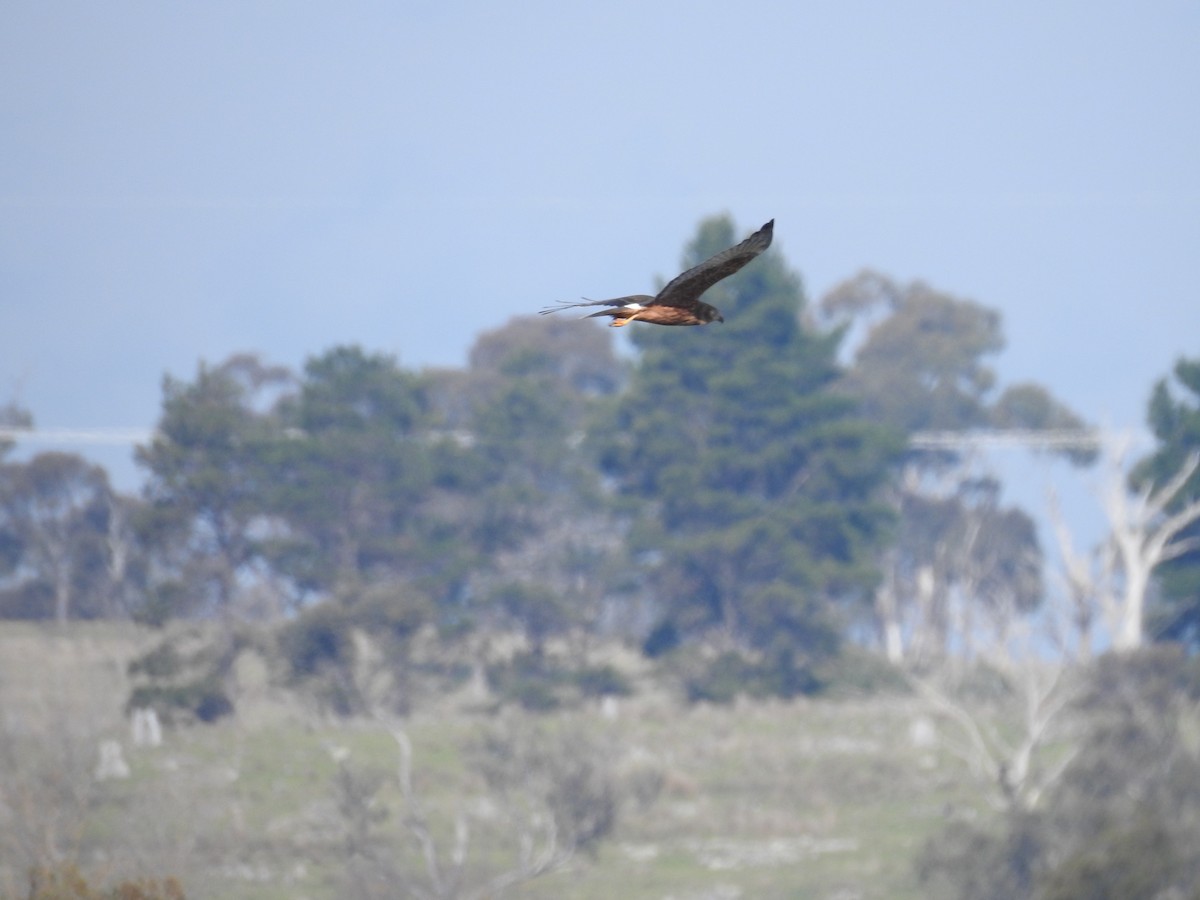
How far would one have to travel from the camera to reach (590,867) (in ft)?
108

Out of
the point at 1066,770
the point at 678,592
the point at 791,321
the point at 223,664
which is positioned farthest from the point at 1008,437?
the point at 1066,770

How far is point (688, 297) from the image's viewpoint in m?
9.91

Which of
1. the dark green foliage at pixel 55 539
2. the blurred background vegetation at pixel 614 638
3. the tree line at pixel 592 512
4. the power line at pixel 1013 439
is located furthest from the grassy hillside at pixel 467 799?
the power line at pixel 1013 439

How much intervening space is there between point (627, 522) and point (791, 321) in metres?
8.41

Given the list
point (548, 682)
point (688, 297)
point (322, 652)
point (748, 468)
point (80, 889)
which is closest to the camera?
point (688, 297)

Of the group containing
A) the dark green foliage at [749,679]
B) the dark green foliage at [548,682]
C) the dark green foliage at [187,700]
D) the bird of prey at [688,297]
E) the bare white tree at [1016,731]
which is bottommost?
the bare white tree at [1016,731]

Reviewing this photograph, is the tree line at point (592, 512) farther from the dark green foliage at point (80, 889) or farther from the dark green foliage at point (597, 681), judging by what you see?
the dark green foliage at point (80, 889)

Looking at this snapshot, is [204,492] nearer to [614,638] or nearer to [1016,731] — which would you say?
[614,638]

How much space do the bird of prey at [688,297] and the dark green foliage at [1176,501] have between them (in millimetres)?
42234

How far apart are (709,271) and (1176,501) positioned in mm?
44344

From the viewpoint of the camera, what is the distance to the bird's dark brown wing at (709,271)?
31.9 feet

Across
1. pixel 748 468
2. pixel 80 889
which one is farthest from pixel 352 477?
pixel 80 889

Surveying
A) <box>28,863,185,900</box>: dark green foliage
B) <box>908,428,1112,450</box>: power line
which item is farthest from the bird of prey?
<box>908,428,1112,450</box>: power line

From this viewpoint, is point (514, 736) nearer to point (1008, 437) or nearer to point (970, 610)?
point (970, 610)
